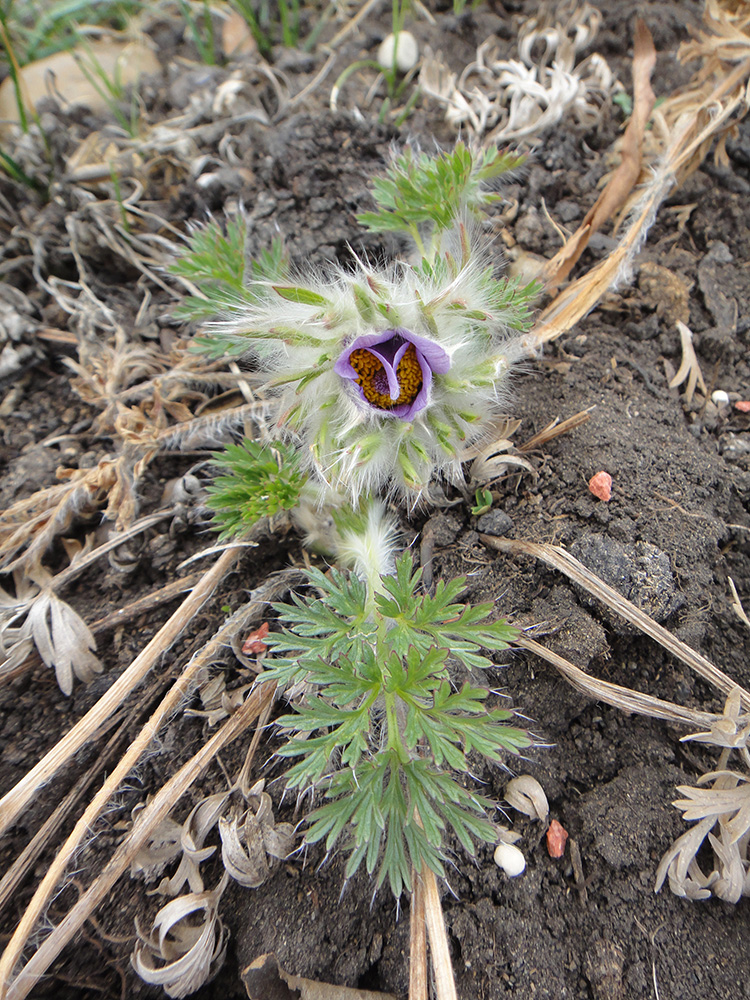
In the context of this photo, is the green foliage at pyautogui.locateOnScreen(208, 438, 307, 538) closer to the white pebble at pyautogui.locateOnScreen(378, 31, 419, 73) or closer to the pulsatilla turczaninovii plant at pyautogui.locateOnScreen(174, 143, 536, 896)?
the pulsatilla turczaninovii plant at pyautogui.locateOnScreen(174, 143, 536, 896)

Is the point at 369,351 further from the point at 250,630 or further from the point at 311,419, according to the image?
the point at 250,630

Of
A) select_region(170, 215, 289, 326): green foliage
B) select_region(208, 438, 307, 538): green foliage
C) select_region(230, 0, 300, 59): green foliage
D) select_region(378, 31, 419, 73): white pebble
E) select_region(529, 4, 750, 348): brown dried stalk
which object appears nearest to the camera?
select_region(208, 438, 307, 538): green foliage

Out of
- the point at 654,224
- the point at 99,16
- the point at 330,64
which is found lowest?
the point at 654,224

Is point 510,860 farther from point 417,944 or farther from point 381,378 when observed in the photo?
point 381,378

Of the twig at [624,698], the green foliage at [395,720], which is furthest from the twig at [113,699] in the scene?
the twig at [624,698]

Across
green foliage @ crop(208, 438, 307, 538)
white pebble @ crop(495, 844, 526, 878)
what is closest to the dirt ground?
white pebble @ crop(495, 844, 526, 878)

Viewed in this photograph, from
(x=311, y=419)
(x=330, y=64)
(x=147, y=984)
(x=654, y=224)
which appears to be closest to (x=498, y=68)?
(x=330, y=64)

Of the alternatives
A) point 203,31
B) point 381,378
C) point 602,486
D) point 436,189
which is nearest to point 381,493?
point 381,378
